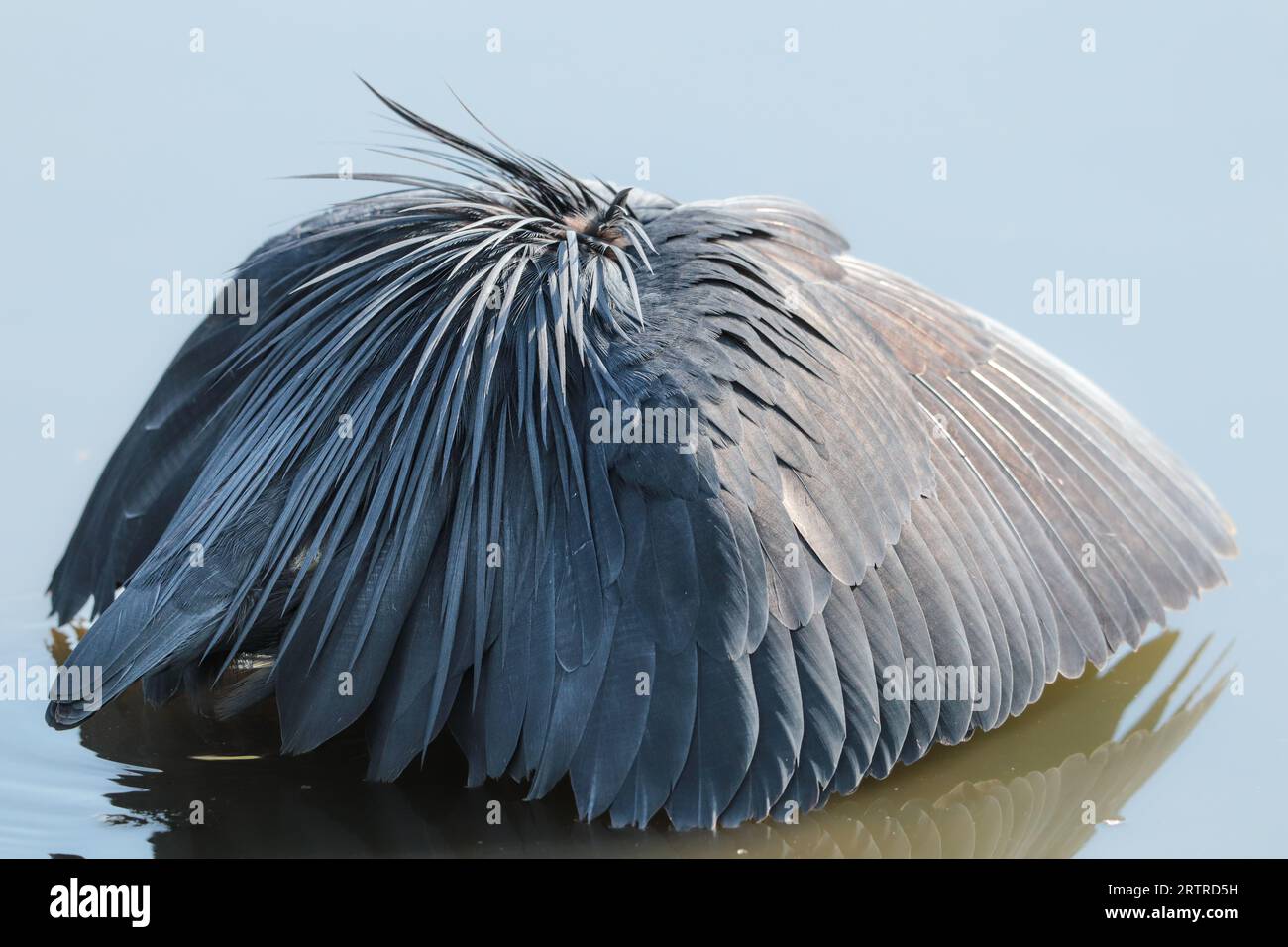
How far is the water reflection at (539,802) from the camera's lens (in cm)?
605

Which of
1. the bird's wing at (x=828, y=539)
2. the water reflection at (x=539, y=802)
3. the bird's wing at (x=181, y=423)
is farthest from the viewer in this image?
the bird's wing at (x=181, y=423)

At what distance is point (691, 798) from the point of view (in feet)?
19.0

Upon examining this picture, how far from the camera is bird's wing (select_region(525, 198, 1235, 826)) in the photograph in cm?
580

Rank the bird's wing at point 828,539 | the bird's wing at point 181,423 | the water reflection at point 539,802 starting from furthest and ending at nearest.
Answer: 1. the bird's wing at point 181,423
2. the water reflection at point 539,802
3. the bird's wing at point 828,539

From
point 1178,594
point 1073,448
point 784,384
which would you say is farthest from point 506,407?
point 1178,594

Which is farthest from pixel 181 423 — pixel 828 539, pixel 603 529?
pixel 828 539

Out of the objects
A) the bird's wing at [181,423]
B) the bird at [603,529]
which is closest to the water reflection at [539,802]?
the bird at [603,529]

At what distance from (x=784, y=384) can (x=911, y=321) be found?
1180 millimetres

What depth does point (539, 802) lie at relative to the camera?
6.16m

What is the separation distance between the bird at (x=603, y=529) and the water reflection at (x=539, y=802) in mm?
166

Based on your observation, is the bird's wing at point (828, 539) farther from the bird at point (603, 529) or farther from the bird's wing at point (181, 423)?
the bird's wing at point (181, 423)

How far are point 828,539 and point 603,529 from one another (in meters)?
0.80
